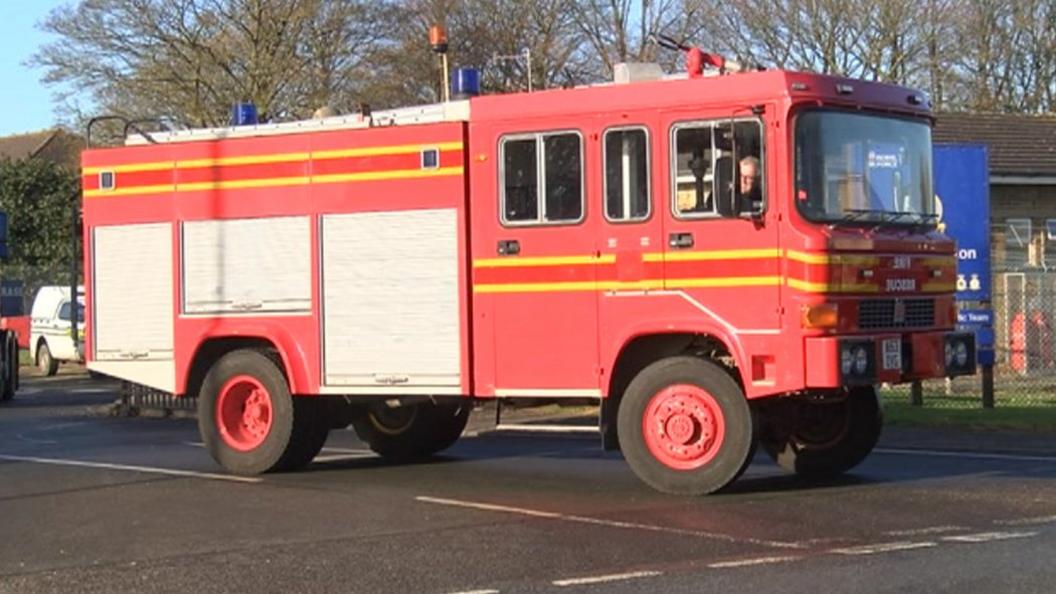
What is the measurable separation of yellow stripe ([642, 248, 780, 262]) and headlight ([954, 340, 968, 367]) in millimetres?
1965

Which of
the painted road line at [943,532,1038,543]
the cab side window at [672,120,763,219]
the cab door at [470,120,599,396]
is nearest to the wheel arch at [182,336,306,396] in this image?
the cab door at [470,120,599,396]

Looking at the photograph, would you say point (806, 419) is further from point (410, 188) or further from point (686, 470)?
point (410, 188)

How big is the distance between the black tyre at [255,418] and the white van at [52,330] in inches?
829

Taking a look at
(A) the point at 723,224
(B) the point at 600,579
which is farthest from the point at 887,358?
(B) the point at 600,579

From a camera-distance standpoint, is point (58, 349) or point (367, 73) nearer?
point (58, 349)

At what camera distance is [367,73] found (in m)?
39.9

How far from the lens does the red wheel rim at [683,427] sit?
11766 mm

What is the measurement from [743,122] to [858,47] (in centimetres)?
3588

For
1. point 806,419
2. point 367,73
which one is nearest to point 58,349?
point 367,73

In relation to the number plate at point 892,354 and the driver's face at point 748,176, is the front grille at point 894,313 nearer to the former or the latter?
the number plate at point 892,354

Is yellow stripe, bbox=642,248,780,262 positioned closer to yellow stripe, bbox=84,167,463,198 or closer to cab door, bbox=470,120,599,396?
cab door, bbox=470,120,599,396

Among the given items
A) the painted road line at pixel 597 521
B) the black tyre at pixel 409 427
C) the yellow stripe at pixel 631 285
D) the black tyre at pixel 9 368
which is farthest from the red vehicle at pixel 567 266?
the black tyre at pixel 9 368

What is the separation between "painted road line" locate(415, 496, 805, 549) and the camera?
32.2 feet

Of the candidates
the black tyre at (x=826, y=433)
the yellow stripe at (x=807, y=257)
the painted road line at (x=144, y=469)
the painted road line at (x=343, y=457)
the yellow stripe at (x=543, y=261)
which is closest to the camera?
the yellow stripe at (x=807, y=257)
